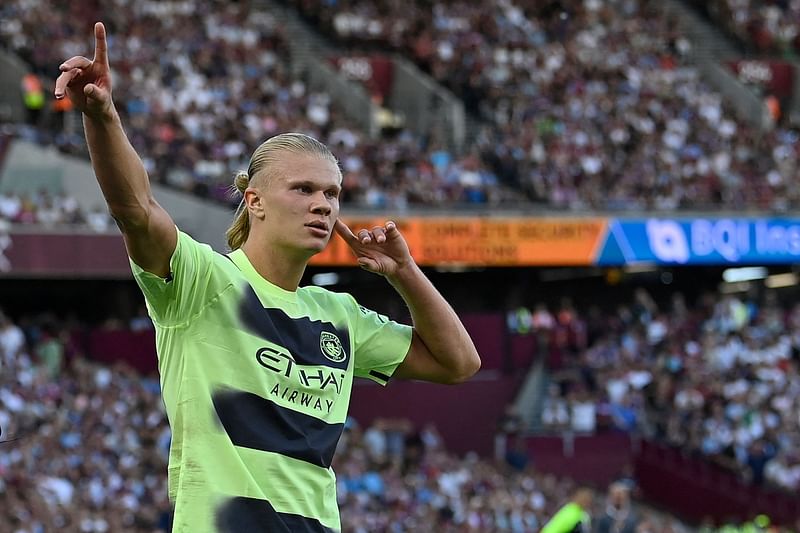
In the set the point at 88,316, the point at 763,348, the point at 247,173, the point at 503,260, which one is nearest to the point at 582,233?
the point at 503,260

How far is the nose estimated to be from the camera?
13.0 feet

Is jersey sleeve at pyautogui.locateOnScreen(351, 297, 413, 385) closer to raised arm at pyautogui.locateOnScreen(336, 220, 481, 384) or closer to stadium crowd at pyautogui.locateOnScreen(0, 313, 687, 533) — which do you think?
raised arm at pyautogui.locateOnScreen(336, 220, 481, 384)

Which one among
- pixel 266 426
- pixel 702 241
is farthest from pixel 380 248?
pixel 702 241

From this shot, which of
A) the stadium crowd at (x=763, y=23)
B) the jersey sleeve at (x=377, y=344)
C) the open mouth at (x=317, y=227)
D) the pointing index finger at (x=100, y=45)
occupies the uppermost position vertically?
the stadium crowd at (x=763, y=23)

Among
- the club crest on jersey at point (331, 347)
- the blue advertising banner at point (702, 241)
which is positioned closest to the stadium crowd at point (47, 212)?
the blue advertising banner at point (702, 241)

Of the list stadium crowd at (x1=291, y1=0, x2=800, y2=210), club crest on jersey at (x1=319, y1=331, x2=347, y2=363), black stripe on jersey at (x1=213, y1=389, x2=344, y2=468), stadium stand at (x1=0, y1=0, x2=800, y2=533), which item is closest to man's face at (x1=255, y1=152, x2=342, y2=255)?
club crest on jersey at (x1=319, y1=331, x2=347, y2=363)

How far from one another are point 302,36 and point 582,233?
7.21 meters

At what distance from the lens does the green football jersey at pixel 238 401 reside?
378cm

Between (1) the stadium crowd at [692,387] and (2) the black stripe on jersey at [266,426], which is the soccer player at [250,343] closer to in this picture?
(2) the black stripe on jersey at [266,426]

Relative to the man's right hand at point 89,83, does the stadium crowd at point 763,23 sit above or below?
above

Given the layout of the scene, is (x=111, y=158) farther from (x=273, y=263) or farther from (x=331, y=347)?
(x=331, y=347)

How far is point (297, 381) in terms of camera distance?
3.92 metres

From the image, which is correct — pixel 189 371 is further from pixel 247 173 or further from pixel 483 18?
pixel 483 18

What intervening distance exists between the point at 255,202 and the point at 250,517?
827mm
